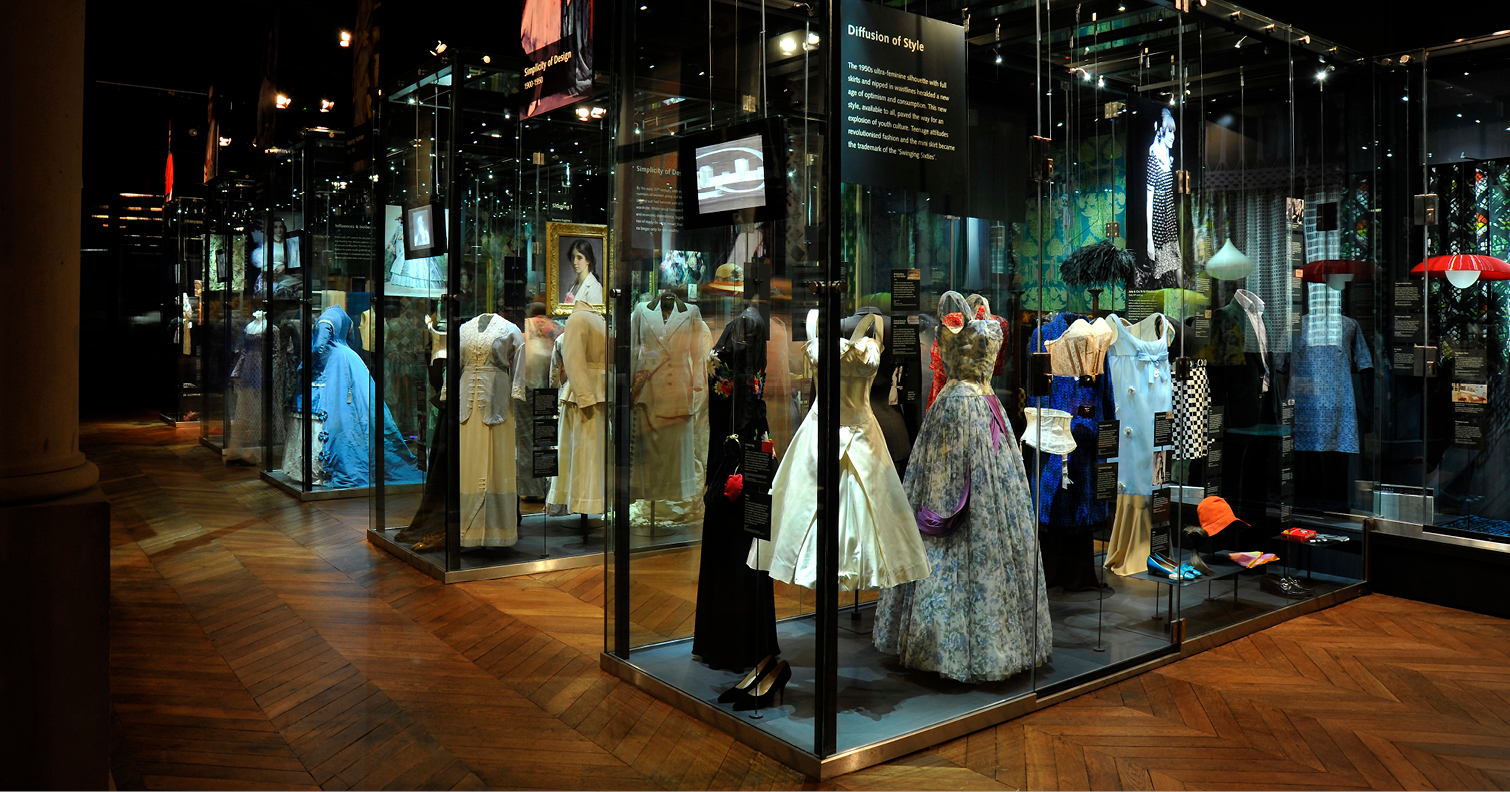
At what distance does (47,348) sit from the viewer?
2293 millimetres

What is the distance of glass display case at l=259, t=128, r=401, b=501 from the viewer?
7.89m

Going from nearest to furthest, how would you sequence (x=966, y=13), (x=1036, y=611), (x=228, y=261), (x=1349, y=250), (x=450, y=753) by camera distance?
(x=450, y=753) → (x=966, y=13) → (x=1036, y=611) → (x=1349, y=250) → (x=228, y=261)

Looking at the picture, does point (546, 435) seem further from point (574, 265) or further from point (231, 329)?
point (231, 329)

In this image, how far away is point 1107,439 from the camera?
13.3 feet

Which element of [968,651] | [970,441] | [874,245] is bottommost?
[968,651]

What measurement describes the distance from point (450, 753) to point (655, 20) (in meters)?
2.59

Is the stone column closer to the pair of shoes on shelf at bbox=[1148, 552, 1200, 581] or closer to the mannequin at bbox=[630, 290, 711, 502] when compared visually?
the mannequin at bbox=[630, 290, 711, 502]

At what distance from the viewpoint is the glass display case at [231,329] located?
9547 mm

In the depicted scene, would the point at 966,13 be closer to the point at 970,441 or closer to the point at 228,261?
the point at 970,441

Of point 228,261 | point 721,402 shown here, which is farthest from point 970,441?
point 228,261

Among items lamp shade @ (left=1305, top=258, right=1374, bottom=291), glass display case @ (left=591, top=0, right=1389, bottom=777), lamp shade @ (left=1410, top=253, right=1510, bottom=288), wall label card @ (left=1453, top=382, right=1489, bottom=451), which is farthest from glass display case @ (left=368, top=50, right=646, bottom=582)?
wall label card @ (left=1453, top=382, right=1489, bottom=451)

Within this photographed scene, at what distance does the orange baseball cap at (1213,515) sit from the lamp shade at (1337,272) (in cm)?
141

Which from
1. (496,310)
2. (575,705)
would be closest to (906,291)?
(575,705)

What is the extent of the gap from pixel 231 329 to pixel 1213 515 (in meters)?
9.20
